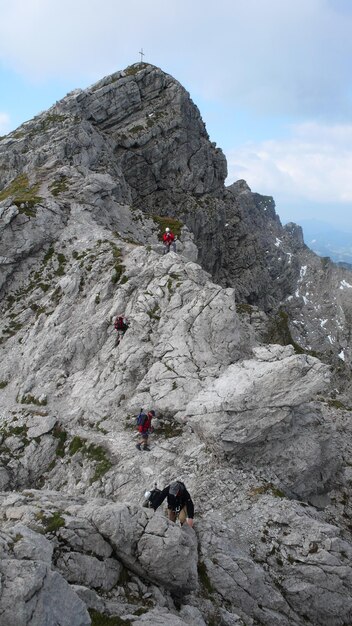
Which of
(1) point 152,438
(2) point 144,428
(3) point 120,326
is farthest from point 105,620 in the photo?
(3) point 120,326

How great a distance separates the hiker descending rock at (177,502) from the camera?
17703 millimetres

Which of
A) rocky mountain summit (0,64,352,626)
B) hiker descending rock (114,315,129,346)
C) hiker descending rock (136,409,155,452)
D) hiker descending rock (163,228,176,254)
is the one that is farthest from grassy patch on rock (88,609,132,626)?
hiker descending rock (163,228,176,254)

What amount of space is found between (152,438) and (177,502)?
905 cm

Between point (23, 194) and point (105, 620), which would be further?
point (23, 194)

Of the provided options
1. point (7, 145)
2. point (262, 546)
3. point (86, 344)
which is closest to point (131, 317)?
point (86, 344)

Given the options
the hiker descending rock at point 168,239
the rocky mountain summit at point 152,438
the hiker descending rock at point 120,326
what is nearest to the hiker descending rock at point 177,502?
the rocky mountain summit at point 152,438

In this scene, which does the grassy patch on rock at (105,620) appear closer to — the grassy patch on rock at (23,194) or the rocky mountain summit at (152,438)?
the rocky mountain summit at (152,438)

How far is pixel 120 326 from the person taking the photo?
33.7 meters

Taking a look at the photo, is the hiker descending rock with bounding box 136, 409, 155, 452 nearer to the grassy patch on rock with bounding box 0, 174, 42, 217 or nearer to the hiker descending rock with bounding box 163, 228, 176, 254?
the hiker descending rock with bounding box 163, 228, 176, 254

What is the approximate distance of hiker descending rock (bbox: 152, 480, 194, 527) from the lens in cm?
1770

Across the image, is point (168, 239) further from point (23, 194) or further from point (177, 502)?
point (177, 502)

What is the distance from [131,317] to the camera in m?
34.7

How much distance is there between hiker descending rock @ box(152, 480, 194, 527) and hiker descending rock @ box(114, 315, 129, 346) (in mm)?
17226

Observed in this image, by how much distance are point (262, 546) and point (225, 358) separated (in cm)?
1308
